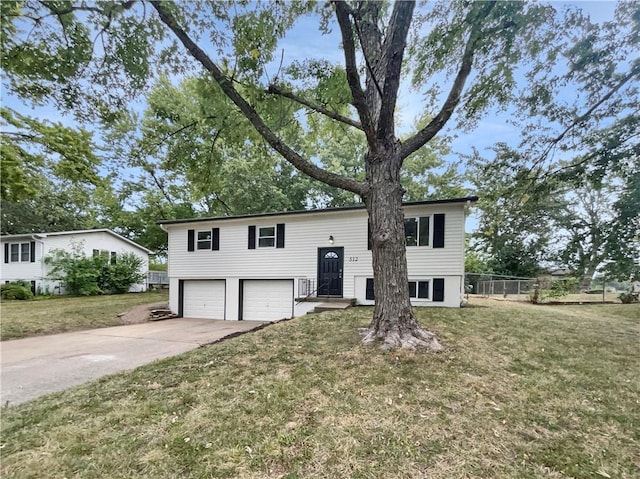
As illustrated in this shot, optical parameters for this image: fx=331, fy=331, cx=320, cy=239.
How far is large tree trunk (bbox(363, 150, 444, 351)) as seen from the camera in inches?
213

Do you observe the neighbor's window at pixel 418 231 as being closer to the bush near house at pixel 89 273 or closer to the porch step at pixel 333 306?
the porch step at pixel 333 306

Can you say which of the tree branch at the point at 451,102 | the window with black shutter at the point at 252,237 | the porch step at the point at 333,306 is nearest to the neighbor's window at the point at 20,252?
the window with black shutter at the point at 252,237

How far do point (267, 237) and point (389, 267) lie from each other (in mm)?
8442

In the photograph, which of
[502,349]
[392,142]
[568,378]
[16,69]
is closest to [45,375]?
[16,69]

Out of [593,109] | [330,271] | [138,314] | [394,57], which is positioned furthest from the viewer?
[138,314]

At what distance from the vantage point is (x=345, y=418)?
3363mm

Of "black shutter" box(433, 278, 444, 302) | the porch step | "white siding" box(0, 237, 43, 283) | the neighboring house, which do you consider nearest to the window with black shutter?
A: the porch step

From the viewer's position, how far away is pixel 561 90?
7066 mm

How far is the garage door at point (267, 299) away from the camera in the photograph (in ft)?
42.3

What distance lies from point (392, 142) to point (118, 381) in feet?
18.4

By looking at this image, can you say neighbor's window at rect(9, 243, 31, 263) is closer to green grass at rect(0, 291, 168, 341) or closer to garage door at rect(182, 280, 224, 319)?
green grass at rect(0, 291, 168, 341)

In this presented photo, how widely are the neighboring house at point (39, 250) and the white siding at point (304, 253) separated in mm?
8512

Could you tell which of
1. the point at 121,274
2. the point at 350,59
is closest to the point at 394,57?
the point at 350,59

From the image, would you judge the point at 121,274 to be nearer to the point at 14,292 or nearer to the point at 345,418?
the point at 14,292
